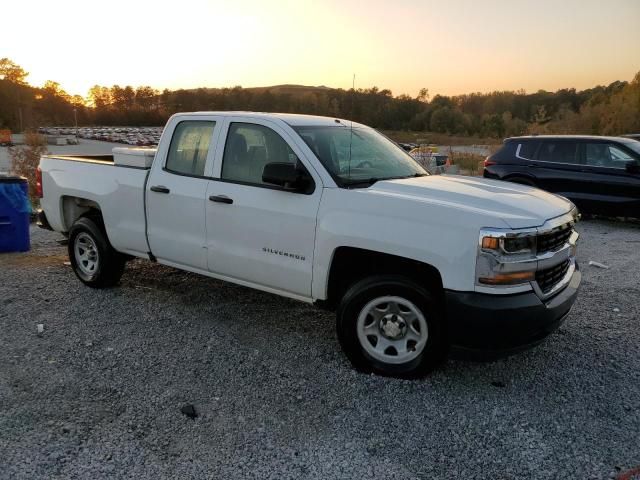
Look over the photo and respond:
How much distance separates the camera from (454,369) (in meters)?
4.06

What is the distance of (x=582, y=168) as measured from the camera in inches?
404

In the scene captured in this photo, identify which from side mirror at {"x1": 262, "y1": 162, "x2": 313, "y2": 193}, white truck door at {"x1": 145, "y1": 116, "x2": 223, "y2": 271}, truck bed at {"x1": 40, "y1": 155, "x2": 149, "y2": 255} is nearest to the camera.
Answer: side mirror at {"x1": 262, "y1": 162, "x2": 313, "y2": 193}

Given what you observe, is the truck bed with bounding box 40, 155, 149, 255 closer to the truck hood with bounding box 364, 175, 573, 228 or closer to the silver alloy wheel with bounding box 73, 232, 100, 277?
the silver alloy wheel with bounding box 73, 232, 100, 277

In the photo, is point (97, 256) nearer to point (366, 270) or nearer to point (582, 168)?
point (366, 270)

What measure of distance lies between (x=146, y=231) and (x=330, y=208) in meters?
2.18

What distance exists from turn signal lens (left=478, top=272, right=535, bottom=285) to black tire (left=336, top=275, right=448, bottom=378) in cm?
40

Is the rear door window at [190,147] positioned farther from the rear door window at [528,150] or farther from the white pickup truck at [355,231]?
the rear door window at [528,150]

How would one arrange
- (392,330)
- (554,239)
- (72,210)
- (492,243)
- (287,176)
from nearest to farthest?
(492,243) → (554,239) → (392,330) → (287,176) → (72,210)

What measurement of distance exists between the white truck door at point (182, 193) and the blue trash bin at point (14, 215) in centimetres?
330

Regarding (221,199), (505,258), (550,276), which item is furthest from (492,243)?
(221,199)

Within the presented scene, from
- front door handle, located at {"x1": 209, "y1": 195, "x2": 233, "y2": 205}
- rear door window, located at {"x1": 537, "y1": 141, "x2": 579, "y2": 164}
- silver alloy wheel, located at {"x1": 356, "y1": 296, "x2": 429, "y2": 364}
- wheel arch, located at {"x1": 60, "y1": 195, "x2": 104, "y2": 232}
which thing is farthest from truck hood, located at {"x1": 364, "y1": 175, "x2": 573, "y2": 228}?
rear door window, located at {"x1": 537, "y1": 141, "x2": 579, "y2": 164}

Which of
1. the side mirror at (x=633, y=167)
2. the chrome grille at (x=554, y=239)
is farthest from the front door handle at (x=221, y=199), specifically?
the side mirror at (x=633, y=167)

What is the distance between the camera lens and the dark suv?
387 inches

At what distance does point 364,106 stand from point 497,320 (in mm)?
5938
